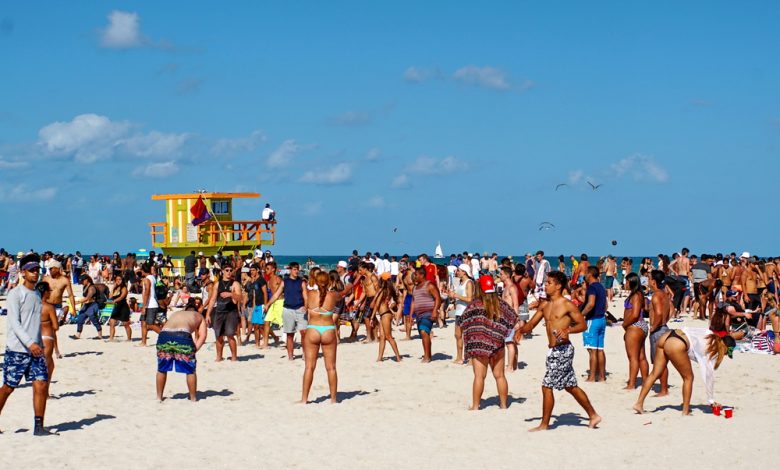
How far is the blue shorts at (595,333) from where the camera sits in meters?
11.8

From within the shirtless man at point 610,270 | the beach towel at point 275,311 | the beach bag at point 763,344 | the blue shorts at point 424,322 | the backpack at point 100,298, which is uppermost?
the shirtless man at point 610,270

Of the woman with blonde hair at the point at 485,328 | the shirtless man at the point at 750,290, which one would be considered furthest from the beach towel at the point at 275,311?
the shirtless man at the point at 750,290

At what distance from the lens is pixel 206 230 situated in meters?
36.1

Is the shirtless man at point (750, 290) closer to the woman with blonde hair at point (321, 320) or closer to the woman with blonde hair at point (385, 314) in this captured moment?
the woman with blonde hair at point (385, 314)

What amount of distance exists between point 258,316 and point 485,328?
6.71 meters

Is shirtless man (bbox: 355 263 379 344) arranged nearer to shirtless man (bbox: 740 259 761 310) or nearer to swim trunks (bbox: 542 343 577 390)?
swim trunks (bbox: 542 343 577 390)

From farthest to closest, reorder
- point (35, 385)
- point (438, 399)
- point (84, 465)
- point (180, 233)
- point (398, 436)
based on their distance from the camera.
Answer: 1. point (180, 233)
2. point (438, 399)
3. point (398, 436)
4. point (35, 385)
5. point (84, 465)

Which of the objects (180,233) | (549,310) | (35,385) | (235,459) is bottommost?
(235,459)

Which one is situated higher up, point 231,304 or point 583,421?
point 231,304

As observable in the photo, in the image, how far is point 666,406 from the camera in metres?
10.6

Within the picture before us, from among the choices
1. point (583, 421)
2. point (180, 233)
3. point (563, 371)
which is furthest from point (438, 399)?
point (180, 233)

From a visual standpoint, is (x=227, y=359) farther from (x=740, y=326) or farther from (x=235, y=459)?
(x=740, y=326)

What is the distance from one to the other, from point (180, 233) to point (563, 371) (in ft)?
96.6

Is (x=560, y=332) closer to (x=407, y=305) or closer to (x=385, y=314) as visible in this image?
(x=385, y=314)
